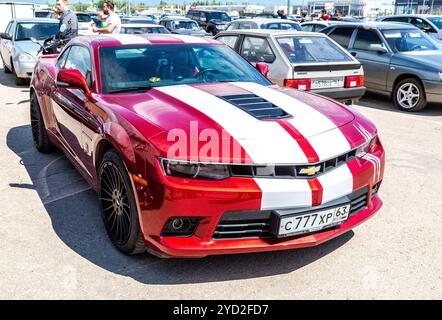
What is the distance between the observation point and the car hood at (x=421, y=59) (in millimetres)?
7914

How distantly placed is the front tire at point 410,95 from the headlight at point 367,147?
536 centimetres

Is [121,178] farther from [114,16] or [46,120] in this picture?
[114,16]

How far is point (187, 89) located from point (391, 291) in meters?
1.99

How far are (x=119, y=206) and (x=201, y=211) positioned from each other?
29.8 inches

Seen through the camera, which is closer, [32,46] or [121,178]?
[121,178]

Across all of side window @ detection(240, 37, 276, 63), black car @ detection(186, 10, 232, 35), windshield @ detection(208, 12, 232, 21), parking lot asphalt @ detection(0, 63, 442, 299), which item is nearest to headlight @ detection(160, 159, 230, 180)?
parking lot asphalt @ detection(0, 63, 442, 299)

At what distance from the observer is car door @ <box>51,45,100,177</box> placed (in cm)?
352

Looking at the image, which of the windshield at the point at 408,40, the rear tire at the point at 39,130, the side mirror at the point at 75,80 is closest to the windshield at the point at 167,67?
the side mirror at the point at 75,80

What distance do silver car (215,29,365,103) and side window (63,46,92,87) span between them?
3147 mm

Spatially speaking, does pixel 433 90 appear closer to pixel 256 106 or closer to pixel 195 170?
pixel 256 106

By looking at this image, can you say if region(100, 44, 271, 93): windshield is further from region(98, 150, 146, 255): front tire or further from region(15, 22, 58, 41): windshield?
region(15, 22, 58, 41): windshield

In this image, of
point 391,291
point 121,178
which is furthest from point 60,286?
point 391,291

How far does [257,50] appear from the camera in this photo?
730cm

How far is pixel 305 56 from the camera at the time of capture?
22.9 ft
